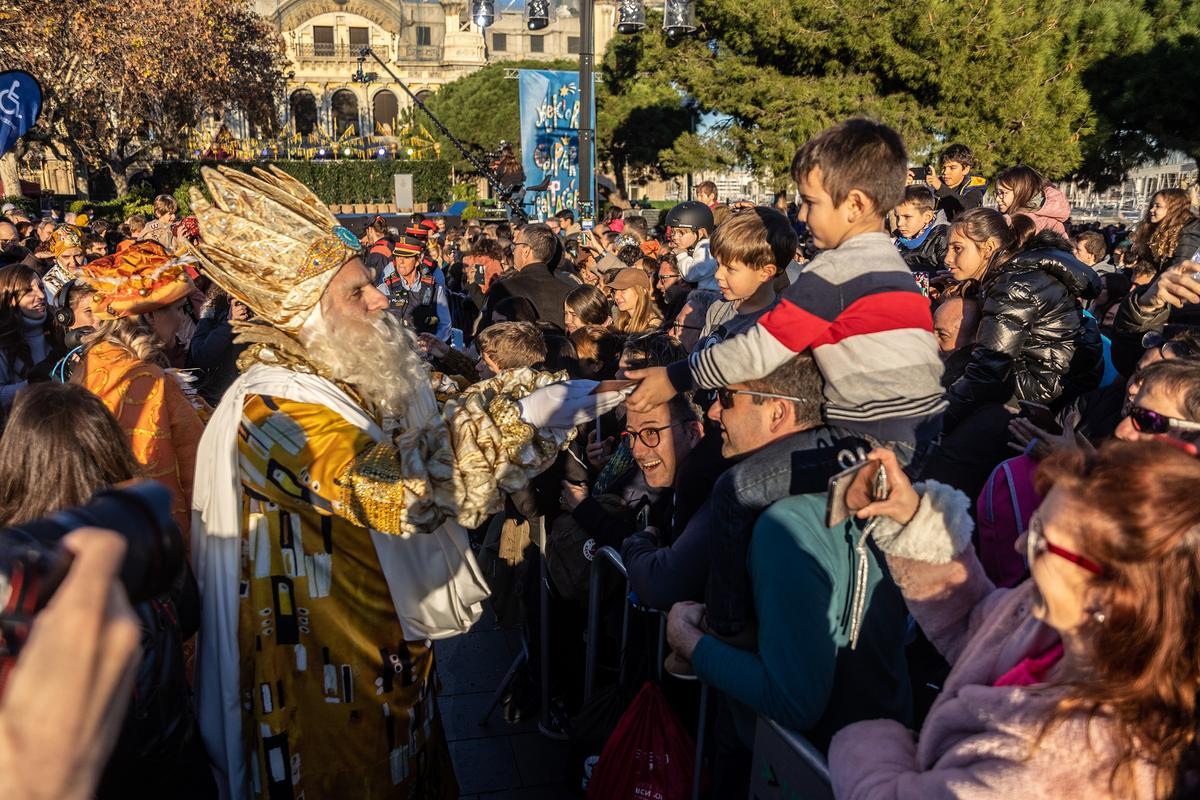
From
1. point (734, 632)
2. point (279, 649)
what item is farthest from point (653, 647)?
point (279, 649)

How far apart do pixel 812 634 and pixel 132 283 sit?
9.84 ft

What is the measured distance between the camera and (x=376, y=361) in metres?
2.79

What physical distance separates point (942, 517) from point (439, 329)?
657 cm

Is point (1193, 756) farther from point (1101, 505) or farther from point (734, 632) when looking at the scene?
point (734, 632)

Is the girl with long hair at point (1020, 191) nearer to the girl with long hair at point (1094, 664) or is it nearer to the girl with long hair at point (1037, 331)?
the girl with long hair at point (1037, 331)

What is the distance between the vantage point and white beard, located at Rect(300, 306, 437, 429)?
107 inches

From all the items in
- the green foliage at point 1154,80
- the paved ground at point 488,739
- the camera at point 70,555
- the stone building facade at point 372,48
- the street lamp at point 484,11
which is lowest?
the paved ground at point 488,739

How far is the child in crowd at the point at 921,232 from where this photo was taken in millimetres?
6586

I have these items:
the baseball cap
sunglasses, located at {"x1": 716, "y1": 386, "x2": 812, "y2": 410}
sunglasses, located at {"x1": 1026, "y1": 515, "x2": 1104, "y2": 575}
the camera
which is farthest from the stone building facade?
the camera

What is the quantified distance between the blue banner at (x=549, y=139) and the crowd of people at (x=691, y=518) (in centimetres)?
1482

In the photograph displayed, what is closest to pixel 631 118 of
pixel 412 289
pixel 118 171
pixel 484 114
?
pixel 484 114

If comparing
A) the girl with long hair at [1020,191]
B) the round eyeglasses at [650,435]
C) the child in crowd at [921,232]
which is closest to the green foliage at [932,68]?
the child in crowd at [921,232]

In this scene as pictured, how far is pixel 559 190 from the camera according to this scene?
18.3 m

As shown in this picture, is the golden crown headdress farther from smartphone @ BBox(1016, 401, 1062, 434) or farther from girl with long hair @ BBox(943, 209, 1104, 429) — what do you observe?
smartphone @ BBox(1016, 401, 1062, 434)
